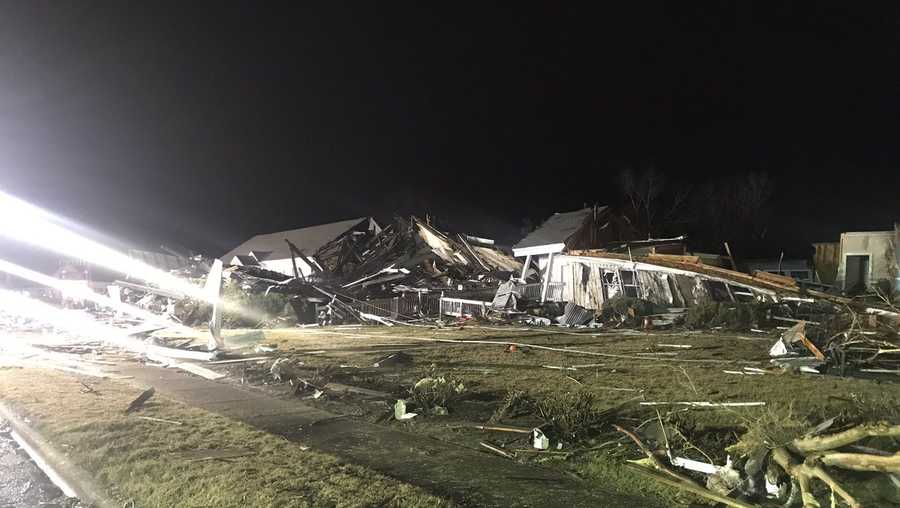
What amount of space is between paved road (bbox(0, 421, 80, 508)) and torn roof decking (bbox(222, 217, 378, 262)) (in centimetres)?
3508

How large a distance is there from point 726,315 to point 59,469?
16927 mm

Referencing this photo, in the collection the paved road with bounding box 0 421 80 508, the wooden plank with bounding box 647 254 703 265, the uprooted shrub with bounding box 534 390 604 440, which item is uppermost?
the wooden plank with bounding box 647 254 703 265

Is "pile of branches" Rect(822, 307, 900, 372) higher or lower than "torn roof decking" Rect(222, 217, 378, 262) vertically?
lower

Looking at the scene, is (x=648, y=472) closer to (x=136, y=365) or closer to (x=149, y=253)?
(x=136, y=365)

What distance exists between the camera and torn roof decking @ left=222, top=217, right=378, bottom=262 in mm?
43281

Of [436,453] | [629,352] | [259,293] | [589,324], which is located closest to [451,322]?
[589,324]

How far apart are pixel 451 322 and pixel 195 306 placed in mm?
10965

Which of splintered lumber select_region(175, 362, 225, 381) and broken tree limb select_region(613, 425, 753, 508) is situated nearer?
broken tree limb select_region(613, 425, 753, 508)

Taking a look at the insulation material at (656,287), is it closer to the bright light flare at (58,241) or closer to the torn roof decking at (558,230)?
the torn roof decking at (558,230)

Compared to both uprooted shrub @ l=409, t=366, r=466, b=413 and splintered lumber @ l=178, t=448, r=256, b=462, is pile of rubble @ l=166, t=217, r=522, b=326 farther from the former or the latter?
splintered lumber @ l=178, t=448, r=256, b=462

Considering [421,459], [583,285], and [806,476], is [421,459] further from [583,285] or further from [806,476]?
[583,285]

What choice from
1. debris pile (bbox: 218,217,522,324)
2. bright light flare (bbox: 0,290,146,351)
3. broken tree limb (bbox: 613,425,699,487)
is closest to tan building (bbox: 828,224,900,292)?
debris pile (bbox: 218,217,522,324)

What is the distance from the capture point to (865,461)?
3.41 m

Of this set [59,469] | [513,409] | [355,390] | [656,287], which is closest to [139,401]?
[59,469]
